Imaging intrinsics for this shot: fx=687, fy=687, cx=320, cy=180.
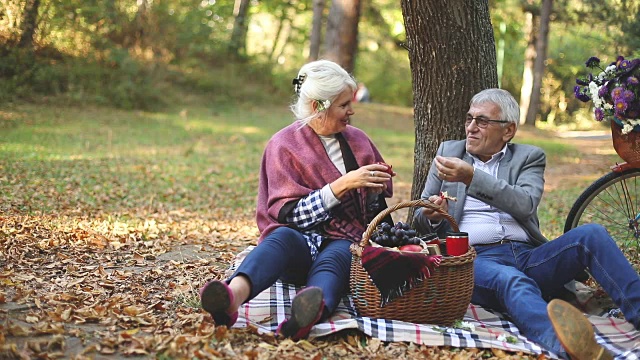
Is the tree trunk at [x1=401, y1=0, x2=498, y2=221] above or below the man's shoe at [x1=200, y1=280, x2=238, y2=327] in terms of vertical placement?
above

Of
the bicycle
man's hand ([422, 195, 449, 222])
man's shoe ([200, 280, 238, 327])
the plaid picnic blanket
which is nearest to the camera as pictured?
man's shoe ([200, 280, 238, 327])

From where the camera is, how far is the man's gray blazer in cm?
378

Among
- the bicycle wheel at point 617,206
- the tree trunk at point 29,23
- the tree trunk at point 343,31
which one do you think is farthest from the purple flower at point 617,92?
the tree trunk at point 29,23

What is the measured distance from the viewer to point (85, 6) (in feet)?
50.0

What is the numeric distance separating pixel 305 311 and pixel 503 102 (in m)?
1.74

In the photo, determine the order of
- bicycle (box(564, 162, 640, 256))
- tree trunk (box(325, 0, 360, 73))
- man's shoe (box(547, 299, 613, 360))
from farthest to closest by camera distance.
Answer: tree trunk (box(325, 0, 360, 73)) → bicycle (box(564, 162, 640, 256)) → man's shoe (box(547, 299, 613, 360))

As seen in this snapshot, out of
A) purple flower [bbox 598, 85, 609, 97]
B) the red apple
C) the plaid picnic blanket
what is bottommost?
the plaid picnic blanket

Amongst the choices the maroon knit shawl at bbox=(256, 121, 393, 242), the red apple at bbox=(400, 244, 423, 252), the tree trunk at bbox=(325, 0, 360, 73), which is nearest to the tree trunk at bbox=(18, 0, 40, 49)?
the tree trunk at bbox=(325, 0, 360, 73)

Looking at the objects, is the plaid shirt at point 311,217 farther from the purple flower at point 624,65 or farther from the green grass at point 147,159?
the green grass at point 147,159

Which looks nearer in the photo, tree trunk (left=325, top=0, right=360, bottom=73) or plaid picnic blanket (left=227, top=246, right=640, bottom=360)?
plaid picnic blanket (left=227, top=246, right=640, bottom=360)

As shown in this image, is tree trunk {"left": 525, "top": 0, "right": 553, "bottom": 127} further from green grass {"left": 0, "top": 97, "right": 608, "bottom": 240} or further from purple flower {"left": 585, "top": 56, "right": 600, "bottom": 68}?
purple flower {"left": 585, "top": 56, "right": 600, "bottom": 68}

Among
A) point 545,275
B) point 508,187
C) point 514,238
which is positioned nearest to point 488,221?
point 514,238

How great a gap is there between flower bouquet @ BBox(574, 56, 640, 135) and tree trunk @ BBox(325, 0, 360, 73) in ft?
29.5

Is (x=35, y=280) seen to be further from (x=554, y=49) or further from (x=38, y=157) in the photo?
(x=554, y=49)
